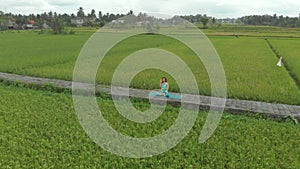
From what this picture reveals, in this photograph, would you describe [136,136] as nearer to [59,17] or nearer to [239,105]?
[239,105]

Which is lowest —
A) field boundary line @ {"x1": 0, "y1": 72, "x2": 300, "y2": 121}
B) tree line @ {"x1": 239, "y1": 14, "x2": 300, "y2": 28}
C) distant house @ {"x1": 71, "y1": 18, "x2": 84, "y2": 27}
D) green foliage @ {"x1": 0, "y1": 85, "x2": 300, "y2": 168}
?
green foliage @ {"x1": 0, "y1": 85, "x2": 300, "y2": 168}

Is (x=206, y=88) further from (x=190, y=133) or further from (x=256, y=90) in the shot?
(x=190, y=133)

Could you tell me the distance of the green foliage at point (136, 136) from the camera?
3572mm

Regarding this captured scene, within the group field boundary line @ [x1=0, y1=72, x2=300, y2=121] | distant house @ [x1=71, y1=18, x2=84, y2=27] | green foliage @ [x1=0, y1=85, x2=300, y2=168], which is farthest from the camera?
distant house @ [x1=71, y1=18, x2=84, y2=27]

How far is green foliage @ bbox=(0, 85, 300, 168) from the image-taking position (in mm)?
3572

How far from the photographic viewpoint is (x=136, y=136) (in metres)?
4.43

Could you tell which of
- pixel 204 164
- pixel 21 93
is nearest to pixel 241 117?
pixel 204 164

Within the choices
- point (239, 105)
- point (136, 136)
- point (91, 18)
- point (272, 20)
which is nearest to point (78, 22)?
point (91, 18)

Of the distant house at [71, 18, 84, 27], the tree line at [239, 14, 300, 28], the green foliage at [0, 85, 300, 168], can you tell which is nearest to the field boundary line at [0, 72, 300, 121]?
the green foliage at [0, 85, 300, 168]

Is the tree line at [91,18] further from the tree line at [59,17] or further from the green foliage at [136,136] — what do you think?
the green foliage at [136,136]

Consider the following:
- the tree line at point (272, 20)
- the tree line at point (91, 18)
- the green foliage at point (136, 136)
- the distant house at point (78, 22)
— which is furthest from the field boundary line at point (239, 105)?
the tree line at point (272, 20)

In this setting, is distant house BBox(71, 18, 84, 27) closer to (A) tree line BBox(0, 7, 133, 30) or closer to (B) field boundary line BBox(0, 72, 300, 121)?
(A) tree line BBox(0, 7, 133, 30)

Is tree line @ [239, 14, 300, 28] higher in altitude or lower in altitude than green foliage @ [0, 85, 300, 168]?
higher

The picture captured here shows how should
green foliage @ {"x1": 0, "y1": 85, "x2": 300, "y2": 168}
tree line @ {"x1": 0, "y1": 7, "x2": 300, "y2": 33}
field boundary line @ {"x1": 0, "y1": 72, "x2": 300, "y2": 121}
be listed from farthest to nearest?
tree line @ {"x1": 0, "y1": 7, "x2": 300, "y2": 33}, field boundary line @ {"x1": 0, "y1": 72, "x2": 300, "y2": 121}, green foliage @ {"x1": 0, "y1": 85, "x2": 300, "y2": 168}
